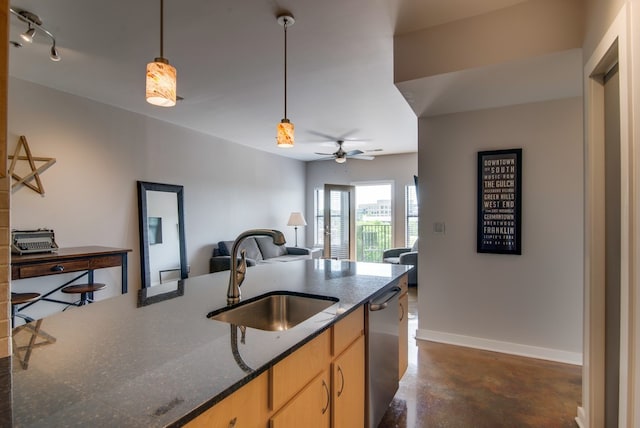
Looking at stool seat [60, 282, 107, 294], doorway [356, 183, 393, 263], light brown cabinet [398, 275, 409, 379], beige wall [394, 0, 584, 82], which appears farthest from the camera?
doorway [356, 183, 393, 263]

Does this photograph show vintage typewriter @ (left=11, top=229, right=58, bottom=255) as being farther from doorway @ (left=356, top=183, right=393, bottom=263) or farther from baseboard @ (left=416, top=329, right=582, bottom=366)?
doorway @ (left=356, top=183, right=393, bottom=263)

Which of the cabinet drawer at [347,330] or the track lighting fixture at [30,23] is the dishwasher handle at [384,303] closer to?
the cabinet drawer at [347,330]

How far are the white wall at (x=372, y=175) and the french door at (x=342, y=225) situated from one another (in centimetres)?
40

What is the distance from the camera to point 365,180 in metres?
7.13

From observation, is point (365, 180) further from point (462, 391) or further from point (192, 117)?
point (462, 391)

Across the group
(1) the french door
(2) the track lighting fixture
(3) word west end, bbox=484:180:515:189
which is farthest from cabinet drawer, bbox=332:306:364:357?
(1) the french door

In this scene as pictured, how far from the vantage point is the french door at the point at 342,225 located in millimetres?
7109

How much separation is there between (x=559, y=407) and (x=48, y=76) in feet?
16.1

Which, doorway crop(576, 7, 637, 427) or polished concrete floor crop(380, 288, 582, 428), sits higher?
doorway crop(576, 7, 637, 427)

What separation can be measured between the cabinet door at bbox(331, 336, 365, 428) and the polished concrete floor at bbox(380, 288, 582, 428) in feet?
1.73

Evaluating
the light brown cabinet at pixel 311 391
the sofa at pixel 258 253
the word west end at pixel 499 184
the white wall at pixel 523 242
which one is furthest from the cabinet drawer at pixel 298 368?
the sofa at pixel 258 253

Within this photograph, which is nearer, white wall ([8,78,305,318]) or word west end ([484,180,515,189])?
word west end ([484,180,515,189])

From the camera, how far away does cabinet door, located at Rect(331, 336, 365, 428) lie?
1.32 metres

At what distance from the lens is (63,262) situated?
283 cm
